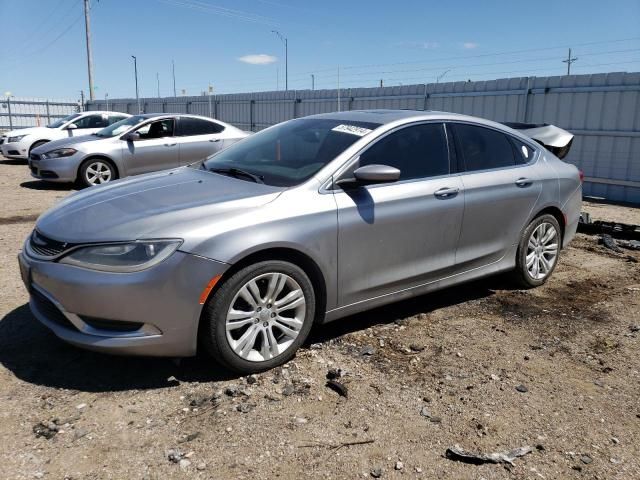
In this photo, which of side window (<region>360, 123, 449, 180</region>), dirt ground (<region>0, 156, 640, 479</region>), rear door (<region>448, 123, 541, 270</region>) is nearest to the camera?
dirt ground (<region>0, 156, 640, 479</region>)

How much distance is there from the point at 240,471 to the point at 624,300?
402cm

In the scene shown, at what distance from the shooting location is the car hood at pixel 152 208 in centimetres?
321

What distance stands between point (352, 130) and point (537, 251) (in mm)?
2252

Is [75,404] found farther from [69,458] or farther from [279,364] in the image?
[279,364]

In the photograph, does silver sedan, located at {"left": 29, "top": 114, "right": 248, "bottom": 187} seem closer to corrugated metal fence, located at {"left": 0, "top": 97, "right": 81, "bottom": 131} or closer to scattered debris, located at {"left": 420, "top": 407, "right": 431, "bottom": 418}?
scattered debris, located at {"left": 420, "top": 407, "right": 431, "bottom": 418}

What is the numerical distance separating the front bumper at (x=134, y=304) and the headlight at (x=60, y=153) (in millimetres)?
7982

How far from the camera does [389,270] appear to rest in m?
4.03

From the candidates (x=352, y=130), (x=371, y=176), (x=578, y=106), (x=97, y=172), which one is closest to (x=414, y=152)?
(x=352, y=130)

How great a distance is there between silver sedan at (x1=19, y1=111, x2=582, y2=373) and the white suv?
442 inches

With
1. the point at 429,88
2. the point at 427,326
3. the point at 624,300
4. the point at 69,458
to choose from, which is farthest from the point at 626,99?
the point at 69,458

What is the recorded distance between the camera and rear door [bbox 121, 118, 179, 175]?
10492 millimetres

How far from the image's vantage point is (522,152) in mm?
5133

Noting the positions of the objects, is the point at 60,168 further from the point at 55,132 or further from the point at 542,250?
the point at 542,250

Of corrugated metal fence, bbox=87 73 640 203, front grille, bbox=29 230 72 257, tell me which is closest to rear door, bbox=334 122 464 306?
front grille, bbox=29 230 72 257
